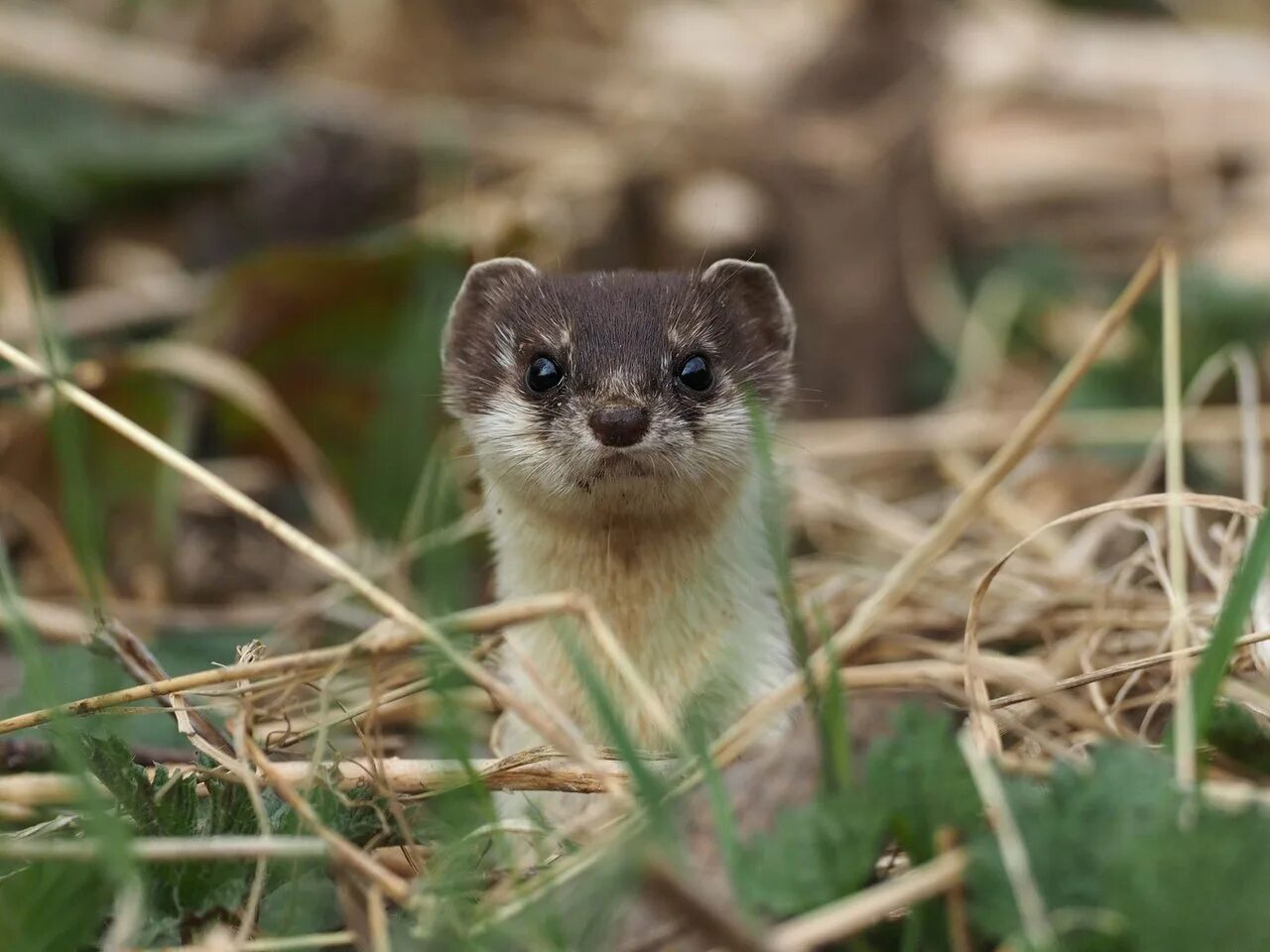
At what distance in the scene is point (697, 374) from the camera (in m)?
3.05

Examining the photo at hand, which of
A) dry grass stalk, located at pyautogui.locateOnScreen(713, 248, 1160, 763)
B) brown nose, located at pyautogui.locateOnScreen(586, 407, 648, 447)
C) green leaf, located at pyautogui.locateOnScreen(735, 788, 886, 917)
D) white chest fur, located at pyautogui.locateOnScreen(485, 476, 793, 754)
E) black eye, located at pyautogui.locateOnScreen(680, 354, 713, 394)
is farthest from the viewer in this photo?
black eye, located at pyautogui.locateOnScreen(680, 354, 713, 394)

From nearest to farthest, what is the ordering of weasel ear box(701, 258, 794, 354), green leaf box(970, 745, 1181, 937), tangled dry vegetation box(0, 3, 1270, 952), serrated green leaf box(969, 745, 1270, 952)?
1. serrated green leaf box(969, 745, 1270, 952)
2. green leaf box(970, 745, 1181, 937)
3. tangled dry vegetation box(0, 3, 1270, 952)
4. weasel ear box(701, 258, 794, 354)

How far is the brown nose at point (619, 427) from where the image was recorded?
9.11 feet

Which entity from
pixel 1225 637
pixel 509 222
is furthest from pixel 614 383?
pixel 509 222

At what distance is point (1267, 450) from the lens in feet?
14.7

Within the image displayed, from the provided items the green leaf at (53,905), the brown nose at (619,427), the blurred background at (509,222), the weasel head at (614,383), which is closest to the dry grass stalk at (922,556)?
the weasel head at (614,383)

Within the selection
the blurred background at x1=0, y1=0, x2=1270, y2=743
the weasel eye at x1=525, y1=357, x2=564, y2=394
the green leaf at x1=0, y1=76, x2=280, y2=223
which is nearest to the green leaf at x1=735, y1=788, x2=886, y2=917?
the blurred background at x1=0, y1=0, x2=1270, y2=743

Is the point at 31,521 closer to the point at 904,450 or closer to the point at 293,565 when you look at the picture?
the point at 293,565

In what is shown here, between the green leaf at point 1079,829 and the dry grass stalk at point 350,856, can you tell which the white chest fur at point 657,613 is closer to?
the dry grass stalk at point 350,856

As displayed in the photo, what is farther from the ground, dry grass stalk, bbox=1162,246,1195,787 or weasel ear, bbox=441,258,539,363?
weasel ear, bbox=441,258,539,363

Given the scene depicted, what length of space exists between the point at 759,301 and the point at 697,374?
0.40m

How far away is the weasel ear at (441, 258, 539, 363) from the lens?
3.30m

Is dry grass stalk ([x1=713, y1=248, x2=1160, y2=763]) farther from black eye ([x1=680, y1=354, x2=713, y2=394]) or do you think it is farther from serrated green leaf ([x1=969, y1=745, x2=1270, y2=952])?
serrated green leaf ([x1=969, y1=745, x2=1270, y2=952])

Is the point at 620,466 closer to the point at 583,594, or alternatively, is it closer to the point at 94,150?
the point at 583,594
